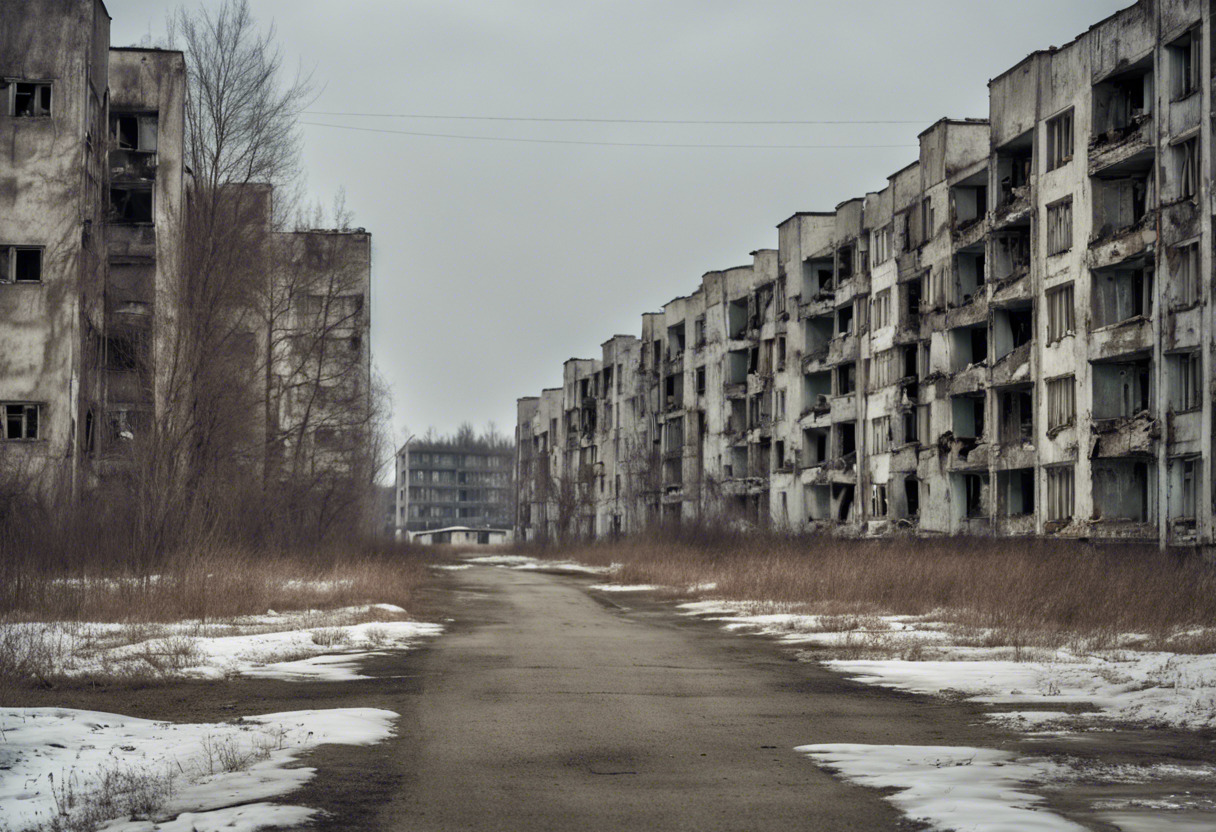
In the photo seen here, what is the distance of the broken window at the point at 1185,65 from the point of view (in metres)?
36.0

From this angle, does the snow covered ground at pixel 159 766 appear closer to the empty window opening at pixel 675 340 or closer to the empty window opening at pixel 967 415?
the empty window opening at pixel 967 415

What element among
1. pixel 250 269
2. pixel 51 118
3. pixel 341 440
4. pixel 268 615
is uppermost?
pixel 51 118

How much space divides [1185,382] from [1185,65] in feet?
28.4

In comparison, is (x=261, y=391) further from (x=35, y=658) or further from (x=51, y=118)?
(x=35, y=658)

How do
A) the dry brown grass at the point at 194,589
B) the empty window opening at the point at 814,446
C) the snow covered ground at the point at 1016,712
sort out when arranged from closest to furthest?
1. the snow covered ground at the point at 1016,712
2. the dry brown grass at the point at 194,589
3. the empty window opening at the point at 814,446

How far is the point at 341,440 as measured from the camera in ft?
170

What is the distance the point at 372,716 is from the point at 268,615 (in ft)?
43.2

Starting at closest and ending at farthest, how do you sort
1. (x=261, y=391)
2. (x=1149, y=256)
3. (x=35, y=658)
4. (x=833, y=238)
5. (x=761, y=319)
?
(x=35, y=658)
(x=1149, y=256)
(x=261, y=391)
(x=833, y=238)
(x=761, y=319)

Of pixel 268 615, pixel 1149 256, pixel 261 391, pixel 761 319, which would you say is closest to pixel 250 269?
pixel 261 391

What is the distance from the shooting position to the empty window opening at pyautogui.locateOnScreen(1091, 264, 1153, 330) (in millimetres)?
41219

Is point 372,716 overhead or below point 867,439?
below

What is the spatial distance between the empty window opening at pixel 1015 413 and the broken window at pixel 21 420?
107 ft

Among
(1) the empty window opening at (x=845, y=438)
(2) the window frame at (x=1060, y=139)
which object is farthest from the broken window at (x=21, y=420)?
(1) the empty window opening at (x=845, y=438)

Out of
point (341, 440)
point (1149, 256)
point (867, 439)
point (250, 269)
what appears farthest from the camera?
point (867, 439)
